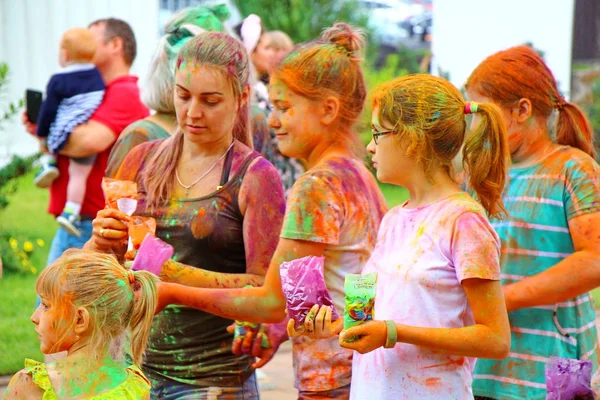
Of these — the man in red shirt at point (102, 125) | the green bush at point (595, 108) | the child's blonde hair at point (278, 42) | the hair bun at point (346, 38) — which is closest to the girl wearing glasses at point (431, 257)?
the hair bun at point (346, 38)

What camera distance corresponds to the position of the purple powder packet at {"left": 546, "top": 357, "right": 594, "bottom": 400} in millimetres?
3100

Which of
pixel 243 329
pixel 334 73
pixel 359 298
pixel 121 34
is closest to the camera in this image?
pixel 359 298

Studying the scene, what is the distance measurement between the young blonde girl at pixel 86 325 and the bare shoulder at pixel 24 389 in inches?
1.1

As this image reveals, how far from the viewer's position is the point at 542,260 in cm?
353

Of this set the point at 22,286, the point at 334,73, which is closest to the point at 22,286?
the point at 22,286

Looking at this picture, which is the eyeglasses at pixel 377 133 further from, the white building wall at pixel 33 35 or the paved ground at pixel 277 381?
the white building wall at pixel 33 35

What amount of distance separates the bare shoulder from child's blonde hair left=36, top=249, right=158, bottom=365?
0.17 meters

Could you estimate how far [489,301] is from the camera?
105 inches

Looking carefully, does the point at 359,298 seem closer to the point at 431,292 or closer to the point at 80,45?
the point at 431,292

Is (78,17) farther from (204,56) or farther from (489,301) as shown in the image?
(489,301)

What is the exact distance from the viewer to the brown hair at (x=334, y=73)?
11.4 ft

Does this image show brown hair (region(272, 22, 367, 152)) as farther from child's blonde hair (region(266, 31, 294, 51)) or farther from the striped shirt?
child's blonde hair (region(266, 31, 294, 51))

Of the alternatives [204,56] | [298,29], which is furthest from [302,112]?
[298,29]

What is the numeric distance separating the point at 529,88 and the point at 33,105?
13.5 feet
